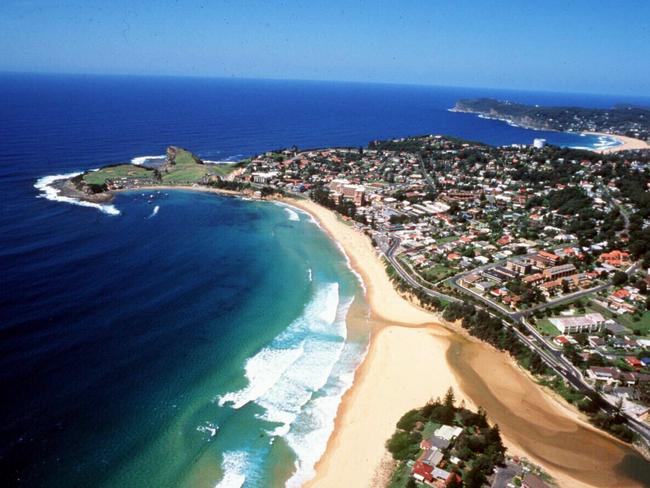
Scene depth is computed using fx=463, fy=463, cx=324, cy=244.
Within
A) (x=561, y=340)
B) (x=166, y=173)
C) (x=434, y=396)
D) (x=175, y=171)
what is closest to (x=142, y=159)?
(x=175, y=171)

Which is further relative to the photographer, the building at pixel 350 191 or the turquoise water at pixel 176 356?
the building at pixel 350 191

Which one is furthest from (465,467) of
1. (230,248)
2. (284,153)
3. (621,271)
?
(284,153)

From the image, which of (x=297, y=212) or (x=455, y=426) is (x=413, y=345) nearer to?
(x=455, y=426)

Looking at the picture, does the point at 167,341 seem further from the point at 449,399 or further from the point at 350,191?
the point at 350,191

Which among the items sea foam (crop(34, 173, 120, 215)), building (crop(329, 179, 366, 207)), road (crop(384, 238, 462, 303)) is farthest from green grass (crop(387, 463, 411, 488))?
sea foam (crop(34, 173, 120, 215))

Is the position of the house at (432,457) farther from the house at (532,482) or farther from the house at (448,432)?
the house at (532,482)

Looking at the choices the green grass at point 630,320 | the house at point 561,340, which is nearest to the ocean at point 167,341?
the house at point 561,340
